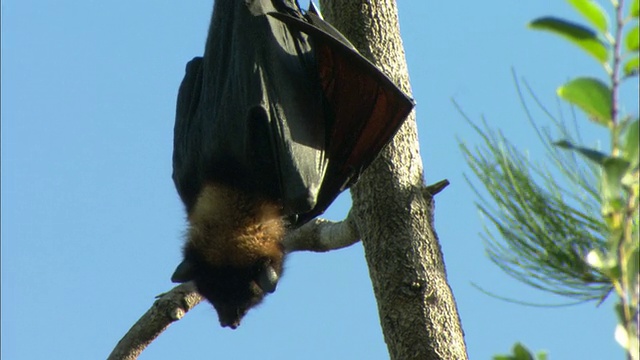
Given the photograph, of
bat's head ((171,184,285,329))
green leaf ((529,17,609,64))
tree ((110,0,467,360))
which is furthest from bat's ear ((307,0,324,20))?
green leaf ((529,17,609,64))

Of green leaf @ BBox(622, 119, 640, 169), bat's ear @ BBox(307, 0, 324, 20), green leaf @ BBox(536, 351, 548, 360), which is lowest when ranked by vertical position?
green leaf @ BBox(536, 351, 548, 360)

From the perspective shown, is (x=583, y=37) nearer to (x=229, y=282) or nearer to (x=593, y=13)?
(x=593, y=13)

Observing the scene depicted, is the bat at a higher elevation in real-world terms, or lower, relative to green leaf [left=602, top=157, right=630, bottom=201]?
higher

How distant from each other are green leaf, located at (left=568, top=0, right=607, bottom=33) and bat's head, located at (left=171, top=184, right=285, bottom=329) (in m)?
4.05

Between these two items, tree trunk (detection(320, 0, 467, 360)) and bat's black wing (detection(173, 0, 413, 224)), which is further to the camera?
bat's black wing (detection(173, 0, 413, 224))

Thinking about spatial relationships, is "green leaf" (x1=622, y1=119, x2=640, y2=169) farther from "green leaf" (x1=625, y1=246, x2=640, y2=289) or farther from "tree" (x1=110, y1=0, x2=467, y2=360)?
"tree" (x1=110, y1=0, x2=467, y2=360)

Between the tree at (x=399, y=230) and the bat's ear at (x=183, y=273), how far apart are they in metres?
1.52

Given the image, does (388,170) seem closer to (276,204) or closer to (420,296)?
(420,296)

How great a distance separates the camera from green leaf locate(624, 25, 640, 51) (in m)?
1.45

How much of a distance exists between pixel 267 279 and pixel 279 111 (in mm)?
993

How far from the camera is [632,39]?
1.46 meters

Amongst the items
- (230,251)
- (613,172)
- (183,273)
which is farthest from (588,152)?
(183,273)

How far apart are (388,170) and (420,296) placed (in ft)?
2.04

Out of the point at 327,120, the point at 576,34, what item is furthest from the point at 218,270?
the point at 576,34
